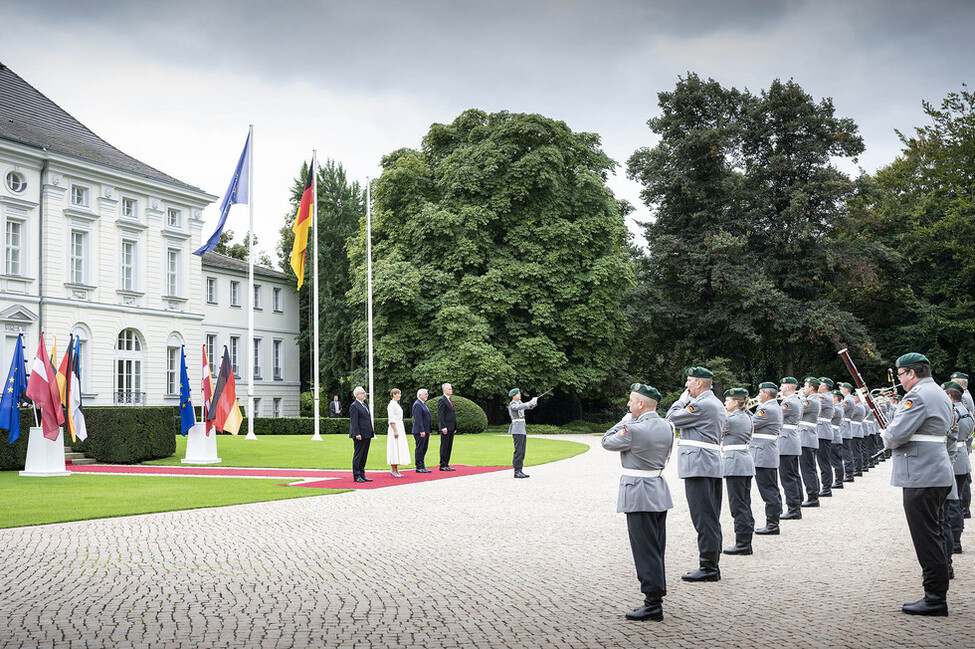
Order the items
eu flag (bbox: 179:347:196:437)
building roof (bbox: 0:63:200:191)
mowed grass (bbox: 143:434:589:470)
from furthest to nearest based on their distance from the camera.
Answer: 1. building roof (bbox: 0:63:200:191)
2. mowed grass (bbox: 143:434:589:470)
3. eu flag (bbox: 179:347:196:437)

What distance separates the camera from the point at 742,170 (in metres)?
46.1

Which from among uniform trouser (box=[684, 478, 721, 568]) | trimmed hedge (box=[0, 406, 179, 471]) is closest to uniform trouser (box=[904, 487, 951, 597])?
uniform trouser (box=[684, 478, 721, 568])

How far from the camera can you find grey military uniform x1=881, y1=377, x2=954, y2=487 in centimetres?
757

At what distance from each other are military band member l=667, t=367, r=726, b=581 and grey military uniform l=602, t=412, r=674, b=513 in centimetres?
134

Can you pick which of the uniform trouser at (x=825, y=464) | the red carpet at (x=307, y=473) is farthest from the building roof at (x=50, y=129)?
the uniform trouser at (x=825, y=464)

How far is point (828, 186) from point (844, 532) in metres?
33.1

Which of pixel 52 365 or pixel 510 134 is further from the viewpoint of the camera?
pixel 510 134

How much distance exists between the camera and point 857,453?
805 inches

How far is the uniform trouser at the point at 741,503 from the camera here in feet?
33.3

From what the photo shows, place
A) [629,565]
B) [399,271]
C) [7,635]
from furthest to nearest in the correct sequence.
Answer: [399,271], [629,565], [7,635]

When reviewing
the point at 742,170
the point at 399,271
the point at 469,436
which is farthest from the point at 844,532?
the point at 742,170

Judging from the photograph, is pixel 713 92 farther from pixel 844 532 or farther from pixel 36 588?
pixel 36 588

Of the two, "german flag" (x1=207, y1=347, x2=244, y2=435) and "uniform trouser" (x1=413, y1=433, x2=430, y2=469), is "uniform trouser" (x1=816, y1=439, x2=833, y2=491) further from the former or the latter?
"german flag" (x1=207, y1=347, x2=244, y2=435)

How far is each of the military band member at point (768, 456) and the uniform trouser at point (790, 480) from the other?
3.58 feet
